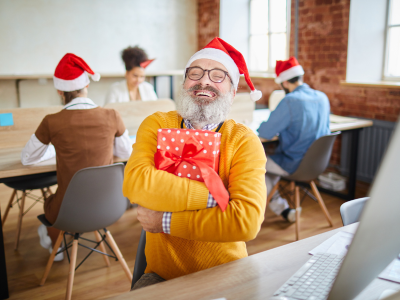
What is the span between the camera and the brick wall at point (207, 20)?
579 cm

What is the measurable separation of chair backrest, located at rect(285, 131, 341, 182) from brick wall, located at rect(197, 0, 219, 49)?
378cm

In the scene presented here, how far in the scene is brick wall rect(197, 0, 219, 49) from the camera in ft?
19.0

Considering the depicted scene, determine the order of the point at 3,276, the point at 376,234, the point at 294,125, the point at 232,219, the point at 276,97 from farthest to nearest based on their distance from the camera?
the point at 276,97 → the point at 294,125 → the point at 3,276 → the point at 232,219 → the point at 376,234

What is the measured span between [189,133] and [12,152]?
168cm

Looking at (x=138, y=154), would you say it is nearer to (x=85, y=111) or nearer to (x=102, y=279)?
(x=85, y=111)

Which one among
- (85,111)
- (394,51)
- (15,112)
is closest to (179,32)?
(394,51)

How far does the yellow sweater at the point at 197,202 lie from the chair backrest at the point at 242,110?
79.0 inches

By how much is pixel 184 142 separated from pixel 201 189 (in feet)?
0.51

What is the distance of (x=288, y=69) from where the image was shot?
9.51 feet

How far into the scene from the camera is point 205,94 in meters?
1.27

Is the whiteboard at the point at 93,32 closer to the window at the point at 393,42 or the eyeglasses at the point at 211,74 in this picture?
the window at the point at 393,42

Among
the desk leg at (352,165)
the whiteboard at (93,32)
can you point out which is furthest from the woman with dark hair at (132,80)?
the desk leg at (352,165)

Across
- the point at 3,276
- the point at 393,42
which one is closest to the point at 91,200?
the point at 3,276

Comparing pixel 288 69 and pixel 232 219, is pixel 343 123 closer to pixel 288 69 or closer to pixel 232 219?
pixel 288 69
